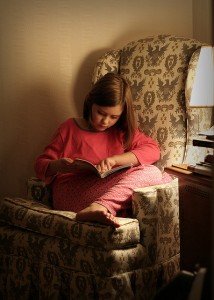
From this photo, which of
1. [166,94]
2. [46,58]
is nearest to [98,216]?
[166,94]

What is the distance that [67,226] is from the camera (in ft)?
6.10

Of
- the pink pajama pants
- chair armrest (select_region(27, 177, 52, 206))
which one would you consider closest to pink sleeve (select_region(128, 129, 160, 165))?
the pink pajama pants

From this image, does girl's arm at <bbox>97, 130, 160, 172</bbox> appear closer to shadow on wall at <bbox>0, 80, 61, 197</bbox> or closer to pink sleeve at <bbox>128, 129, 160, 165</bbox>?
pink sleeve at <bbox>128, 129, 160, 165</bbox>

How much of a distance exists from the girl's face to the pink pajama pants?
0.78ft

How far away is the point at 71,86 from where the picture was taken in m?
2.82

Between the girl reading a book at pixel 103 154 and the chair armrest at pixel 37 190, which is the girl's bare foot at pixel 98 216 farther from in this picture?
the chair armrest at pixel 37 190

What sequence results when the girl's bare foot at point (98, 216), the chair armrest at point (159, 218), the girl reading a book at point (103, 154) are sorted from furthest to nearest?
the girl reading a book at point (103, 154)
the chair armrest at point (159, 218)
the girl's bare foot at point (98, 216)

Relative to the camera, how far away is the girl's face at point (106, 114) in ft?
7.25

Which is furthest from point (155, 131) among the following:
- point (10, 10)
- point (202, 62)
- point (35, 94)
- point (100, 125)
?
point (10, 10)

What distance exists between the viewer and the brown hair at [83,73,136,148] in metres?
2.21

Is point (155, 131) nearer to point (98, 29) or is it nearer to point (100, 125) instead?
point (100, 125)

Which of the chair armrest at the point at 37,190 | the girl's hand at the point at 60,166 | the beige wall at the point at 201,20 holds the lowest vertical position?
the chair armrest at the point at 37,190

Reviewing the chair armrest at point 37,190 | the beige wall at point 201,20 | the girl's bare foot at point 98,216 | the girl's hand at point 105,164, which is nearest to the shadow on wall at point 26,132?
the chair armrest at point 37,190

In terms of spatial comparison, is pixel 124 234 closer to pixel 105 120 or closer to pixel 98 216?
pixel 98 216
